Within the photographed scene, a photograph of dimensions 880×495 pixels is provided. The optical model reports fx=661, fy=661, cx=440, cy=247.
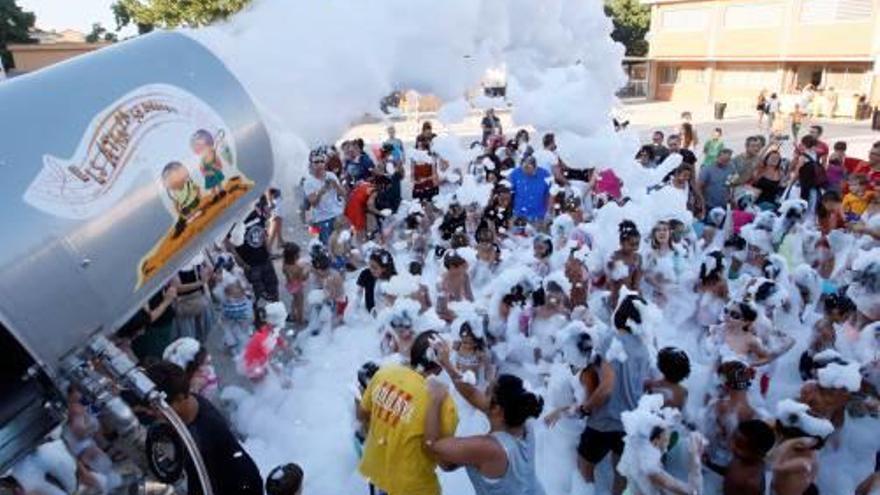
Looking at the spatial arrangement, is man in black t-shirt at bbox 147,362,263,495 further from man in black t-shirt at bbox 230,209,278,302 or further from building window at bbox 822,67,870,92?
building window at bbox 822,67,870,92

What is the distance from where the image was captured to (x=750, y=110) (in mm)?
30094

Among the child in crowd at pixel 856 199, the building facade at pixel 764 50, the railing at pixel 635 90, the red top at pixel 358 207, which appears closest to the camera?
the child in crowd at pixel 856 199

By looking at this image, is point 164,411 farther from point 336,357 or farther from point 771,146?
point 771,146

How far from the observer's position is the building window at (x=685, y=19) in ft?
112

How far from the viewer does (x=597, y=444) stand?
3936mm

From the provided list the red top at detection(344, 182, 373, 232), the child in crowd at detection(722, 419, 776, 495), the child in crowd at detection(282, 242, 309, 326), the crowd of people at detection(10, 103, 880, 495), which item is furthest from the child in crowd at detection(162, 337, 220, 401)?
the red top at detection(344, 182, 373, 232)

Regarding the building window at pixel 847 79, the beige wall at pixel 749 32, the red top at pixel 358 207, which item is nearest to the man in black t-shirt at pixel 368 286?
the red top at pixel 358 207

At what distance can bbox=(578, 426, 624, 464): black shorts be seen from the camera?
12.7 ft

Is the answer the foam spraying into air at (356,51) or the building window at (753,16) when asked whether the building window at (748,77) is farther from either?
the foam spraying into air at (356,51)

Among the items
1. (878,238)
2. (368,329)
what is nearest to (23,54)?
(368,329)

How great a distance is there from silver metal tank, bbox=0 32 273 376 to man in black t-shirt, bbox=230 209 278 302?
310cm

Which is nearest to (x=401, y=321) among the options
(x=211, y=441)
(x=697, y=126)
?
(x=211, y=441)

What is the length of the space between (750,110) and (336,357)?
95.8ft

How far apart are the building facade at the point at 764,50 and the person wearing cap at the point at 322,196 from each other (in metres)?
24.8
